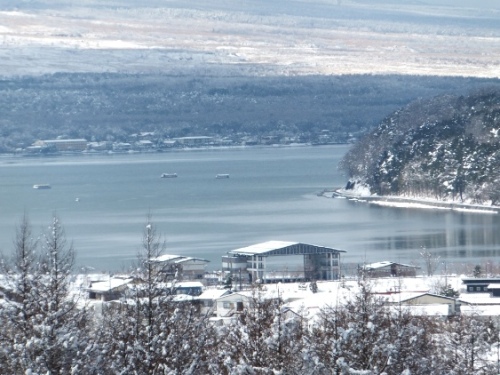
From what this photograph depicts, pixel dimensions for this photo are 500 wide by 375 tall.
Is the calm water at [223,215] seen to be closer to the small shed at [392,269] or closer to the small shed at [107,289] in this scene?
the small shed at [392,269]

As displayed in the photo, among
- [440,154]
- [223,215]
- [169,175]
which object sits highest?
[169,175]

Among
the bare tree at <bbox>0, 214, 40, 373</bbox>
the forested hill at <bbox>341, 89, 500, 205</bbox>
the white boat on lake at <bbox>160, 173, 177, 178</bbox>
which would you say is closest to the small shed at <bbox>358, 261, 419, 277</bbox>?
the bare tree at <bbox>0, 214, 40, 373</bbox>

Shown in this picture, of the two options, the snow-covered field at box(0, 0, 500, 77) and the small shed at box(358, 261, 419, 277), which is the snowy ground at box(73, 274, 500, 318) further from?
the snow-covered field at box(0, 0, 500, 77)

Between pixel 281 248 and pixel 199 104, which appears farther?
pixel 199 104

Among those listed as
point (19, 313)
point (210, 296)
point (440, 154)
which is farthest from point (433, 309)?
point (440, 154)

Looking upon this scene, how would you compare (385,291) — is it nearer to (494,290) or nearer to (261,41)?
(494,290)

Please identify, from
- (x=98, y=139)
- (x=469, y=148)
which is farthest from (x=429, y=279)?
(x=98, y=139)
